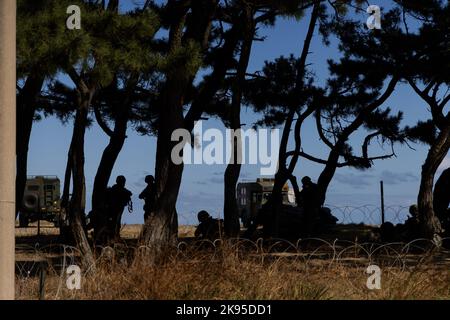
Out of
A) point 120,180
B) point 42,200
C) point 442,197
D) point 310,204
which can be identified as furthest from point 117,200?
point 42,200

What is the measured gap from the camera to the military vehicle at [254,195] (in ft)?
92.0

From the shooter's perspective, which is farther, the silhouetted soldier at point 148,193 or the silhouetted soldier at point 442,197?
the silhouetted soldier at point 148,193

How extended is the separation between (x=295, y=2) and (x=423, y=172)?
165 inches

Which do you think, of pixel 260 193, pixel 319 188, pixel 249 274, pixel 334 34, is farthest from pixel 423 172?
pixel 260 193

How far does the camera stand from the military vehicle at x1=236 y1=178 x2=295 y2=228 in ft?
92.0

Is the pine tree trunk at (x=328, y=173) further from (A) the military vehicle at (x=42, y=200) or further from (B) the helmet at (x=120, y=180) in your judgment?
(A) the military vehicle at (x=42, y=200)

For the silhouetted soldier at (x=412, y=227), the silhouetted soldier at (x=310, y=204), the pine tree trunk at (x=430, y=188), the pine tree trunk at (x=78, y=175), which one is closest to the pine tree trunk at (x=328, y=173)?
the silhouetted soldier at (x=310, y=204)

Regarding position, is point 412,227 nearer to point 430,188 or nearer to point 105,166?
point 430,188

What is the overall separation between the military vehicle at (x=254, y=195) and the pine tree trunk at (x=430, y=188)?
11.7 meters

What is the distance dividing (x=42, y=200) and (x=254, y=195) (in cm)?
897

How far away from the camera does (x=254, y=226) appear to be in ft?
61.6

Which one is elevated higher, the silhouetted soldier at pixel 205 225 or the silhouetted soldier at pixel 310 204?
the silhouetted soldier at pixel 310 204

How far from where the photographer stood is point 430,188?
15.5 m
